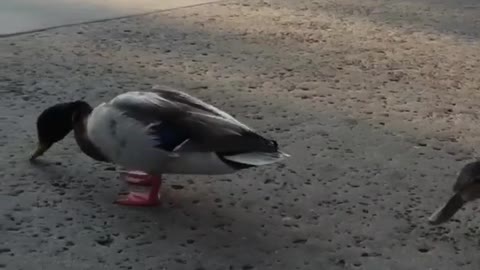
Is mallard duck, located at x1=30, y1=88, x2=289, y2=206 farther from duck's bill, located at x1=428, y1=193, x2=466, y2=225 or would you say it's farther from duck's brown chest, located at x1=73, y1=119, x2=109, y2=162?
duck's bill, located at x1=428, y1=193, x2=466, y2=225

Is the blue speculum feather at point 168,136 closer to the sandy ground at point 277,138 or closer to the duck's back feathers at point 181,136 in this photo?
the duck's back feathers at point 181,136

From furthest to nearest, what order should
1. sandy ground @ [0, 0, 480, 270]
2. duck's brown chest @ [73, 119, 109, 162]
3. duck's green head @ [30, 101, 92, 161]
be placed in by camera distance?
1. duck's green head @ [30, 101, 92, 161]
2. duck's brown chest @ [73, 119, 109, 162]
3. sandy ground @ [0, 0, 480, 270]

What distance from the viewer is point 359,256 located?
1909 millimetres

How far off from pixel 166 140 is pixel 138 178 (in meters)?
0.18

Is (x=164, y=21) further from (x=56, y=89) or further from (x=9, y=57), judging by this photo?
(x=56, y=89)

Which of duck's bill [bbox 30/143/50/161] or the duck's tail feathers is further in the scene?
duck's bill [bbox 30/143/50/161]

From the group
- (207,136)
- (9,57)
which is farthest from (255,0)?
(207,136)

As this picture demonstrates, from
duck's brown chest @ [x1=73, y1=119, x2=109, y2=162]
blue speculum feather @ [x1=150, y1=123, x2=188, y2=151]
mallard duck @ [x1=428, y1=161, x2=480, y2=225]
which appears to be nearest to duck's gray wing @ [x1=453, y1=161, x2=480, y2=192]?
mallard duck @ [x1=428, y1=161, x2=480, y2=225]

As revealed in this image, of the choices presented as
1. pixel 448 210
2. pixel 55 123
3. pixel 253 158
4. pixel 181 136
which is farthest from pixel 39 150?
pixel 448 210

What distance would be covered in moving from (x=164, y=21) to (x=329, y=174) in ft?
6.46

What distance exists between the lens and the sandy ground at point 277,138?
76.0 inches

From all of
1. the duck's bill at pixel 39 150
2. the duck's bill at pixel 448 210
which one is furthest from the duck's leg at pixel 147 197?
the duck's bill at pixel 448 210

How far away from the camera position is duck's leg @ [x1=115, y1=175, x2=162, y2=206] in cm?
212

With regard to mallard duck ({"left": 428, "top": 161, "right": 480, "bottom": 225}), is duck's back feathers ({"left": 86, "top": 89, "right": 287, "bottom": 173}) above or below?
above
